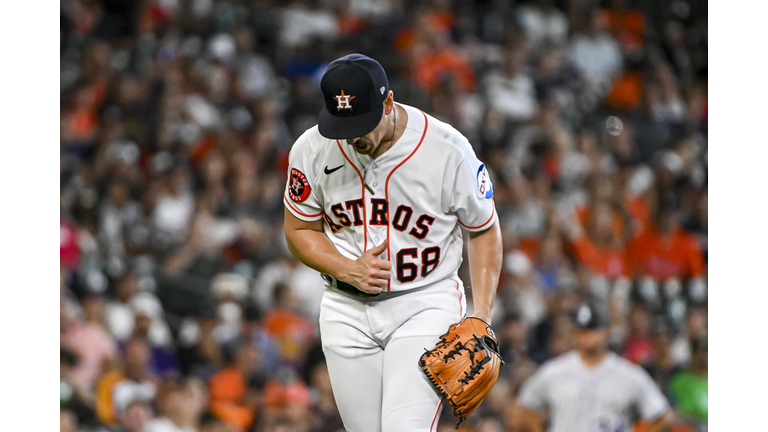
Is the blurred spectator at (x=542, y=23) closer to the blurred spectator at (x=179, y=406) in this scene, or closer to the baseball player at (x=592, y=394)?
the baseball player at (x=592, y=394)

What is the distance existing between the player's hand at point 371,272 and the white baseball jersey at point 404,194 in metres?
0.07

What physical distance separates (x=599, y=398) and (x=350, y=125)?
2.78 metres

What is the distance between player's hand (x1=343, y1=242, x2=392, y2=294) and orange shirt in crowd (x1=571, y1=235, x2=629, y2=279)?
368 centimetres

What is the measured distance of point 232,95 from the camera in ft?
20.8

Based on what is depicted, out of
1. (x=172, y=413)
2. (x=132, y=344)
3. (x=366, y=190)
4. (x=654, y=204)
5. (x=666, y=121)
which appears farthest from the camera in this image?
(x=666, y=121)

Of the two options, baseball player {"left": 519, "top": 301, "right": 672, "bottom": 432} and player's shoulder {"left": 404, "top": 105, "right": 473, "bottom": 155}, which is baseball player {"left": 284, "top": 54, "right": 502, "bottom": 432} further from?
baseball player {"left": 519, "top": 301, "right": 672, "bottom": 432}

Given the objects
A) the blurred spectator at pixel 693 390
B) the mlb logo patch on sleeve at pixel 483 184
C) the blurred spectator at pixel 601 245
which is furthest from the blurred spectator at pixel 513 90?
the mlb logo patch on sleeve at pixel 483 184

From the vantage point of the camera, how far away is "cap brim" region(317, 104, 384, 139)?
207 centimetres

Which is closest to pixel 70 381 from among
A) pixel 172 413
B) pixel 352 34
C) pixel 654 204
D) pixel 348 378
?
pixel 172 413

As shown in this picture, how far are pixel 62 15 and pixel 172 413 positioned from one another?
3.80 meters

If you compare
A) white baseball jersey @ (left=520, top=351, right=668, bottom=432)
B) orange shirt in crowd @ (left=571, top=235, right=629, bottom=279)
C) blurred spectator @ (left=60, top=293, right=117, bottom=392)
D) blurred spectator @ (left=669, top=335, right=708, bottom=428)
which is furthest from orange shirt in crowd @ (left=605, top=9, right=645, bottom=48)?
blurred spectator @ (left=60, top=293, right=117, bottom=392)

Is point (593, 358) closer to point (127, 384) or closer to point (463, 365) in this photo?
point (463, 365)

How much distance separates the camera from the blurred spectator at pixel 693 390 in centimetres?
505

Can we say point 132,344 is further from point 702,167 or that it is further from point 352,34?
point 702,167
